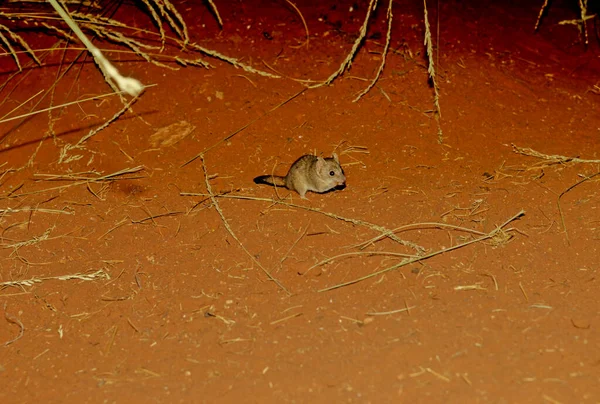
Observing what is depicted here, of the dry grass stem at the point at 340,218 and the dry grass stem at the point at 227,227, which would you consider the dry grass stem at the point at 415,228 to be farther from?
the dry grass stem at the point at 227,227

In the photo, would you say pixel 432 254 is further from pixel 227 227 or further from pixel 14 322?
pixel 14 322

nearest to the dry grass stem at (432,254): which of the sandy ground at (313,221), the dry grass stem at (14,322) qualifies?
the sandy ground at (313,221)

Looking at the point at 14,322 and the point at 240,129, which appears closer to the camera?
the point at 14,322

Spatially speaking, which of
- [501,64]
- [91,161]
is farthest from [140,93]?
[501,64]

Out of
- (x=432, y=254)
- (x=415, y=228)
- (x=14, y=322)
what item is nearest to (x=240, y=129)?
(x=415, y=228)

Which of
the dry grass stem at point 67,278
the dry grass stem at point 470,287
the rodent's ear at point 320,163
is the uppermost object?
the rodent's ear at point 320,163
